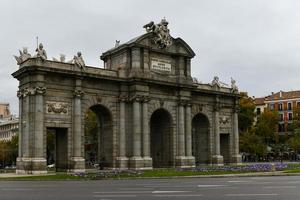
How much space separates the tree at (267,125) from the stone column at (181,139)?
54.4 metres

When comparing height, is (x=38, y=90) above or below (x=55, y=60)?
below

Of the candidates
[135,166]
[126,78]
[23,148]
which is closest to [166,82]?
[126,78]

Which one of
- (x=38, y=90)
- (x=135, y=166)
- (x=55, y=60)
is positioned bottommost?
(x=135, y=166)

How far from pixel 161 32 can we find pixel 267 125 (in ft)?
198

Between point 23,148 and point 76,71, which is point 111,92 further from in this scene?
point 23,148

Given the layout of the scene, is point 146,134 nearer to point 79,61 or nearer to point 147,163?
point 147,163

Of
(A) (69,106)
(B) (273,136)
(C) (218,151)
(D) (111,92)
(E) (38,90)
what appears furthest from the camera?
(B) (273,136)

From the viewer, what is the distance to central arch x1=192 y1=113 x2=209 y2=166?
221 ft

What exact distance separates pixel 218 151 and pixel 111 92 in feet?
64.6

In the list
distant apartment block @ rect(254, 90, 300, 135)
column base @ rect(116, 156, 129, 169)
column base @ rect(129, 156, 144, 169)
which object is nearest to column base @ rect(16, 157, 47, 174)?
column base @ rect(116, 156, 129, 169)

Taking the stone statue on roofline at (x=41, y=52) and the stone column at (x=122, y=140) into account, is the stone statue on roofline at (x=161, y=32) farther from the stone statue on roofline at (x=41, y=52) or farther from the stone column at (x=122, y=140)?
the stone statue on roofline at (x=41, y=52)

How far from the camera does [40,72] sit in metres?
48.8

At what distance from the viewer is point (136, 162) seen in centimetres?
5456

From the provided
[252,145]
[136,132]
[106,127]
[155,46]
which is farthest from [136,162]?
[252,145]
